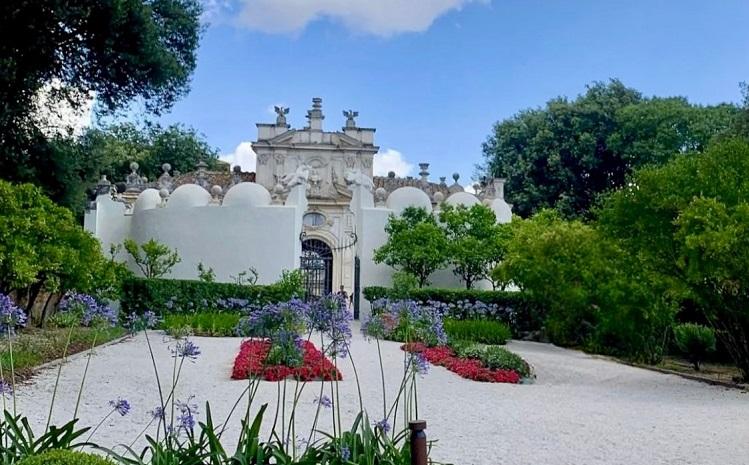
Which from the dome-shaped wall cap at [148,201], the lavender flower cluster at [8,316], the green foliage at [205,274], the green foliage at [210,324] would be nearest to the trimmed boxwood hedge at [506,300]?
the green foliage at [210,324]

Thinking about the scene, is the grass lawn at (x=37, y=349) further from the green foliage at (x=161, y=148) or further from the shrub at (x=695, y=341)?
the green foliage at (x=161, y=148)

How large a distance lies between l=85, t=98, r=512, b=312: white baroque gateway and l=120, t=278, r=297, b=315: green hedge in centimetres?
255

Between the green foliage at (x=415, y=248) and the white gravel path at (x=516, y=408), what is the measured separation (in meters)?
9.08

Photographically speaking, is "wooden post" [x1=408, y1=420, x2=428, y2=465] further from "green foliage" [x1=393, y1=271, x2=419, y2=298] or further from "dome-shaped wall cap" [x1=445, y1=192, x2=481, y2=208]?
"dome-shaped wall cap" [x1=445, y1=192, x2=481, y2=208]

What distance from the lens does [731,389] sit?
10.2m

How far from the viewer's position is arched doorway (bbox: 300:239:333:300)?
75.5 ft

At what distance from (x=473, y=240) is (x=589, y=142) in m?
14.4

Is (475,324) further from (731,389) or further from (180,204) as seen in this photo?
(180,204)

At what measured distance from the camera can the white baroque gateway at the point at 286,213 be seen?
21.3 m

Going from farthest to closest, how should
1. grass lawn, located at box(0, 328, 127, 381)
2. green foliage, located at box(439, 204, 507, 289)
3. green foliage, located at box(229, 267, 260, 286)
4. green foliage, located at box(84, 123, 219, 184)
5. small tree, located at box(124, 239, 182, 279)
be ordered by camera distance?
1. green foliage, located at box(84, 123, 219, 184)
2. green foliage, located at box(439, 204, 507, 289)
3. small tree, located at box(124, 239, 182, 279)
4. green foliage, located at box(229, 267, 260, 286)
5. grass lawn, located at box(0, 328, 127, 381)

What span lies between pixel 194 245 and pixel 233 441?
654 inches

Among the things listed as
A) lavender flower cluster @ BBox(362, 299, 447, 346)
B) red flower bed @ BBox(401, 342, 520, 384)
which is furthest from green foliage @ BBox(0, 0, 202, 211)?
lavender flower cluster @ BBox(362, 299, 447, 346)

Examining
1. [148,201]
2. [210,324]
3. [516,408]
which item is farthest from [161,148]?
[516,408]

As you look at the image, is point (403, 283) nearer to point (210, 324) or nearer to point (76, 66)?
point (210, 324)
